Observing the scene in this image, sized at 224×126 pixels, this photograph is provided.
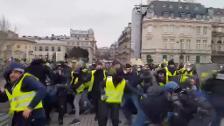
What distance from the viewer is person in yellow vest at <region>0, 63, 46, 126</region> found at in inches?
271

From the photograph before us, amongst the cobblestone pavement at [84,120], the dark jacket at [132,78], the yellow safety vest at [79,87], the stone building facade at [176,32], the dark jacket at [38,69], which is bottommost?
the cobblestone pavement at [84,120]

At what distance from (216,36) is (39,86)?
117755mm

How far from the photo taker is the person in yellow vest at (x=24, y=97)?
22.6 ft

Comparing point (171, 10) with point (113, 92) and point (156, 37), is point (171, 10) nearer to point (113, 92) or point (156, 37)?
point (156, 37)

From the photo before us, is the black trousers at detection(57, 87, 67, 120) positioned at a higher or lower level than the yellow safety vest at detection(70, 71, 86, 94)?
lower

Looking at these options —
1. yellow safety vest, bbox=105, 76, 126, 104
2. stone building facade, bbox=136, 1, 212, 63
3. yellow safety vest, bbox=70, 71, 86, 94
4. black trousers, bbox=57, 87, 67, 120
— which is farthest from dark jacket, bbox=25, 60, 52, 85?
stone building facade, bbox=136, 1, 212, 63

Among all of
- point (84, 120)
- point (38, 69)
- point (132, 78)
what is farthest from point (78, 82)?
point (38, 69)

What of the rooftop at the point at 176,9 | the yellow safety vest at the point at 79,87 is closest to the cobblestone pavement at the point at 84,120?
the yellow safety vest at the point at 79,87

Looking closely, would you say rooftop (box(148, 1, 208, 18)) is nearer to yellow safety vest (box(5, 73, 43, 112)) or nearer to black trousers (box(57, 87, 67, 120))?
black trousers (box(57, 87, 67, 120))

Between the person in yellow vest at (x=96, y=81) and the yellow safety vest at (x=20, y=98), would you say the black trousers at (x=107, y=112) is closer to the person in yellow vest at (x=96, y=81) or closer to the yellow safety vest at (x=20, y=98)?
the person in yellow vest at (x=96, y=81)

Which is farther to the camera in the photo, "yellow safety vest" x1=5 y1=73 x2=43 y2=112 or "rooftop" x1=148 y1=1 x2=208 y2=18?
"rooftop" x1=148 y1=1 x2=208 y2=18

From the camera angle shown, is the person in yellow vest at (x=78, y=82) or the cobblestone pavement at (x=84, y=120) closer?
the cobblestone pavement at (x=84, y=120)

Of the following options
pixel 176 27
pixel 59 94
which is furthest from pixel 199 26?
pixel 59 94

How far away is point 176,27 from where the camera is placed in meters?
113
